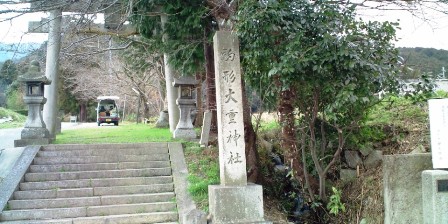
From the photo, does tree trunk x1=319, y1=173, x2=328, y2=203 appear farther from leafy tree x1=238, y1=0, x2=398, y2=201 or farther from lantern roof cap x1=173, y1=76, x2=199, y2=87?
lantern roof cap x1=173, y1=76, x2=199, y2=87

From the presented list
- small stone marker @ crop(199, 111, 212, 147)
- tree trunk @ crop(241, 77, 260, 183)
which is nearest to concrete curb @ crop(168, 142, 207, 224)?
small stone marker @ crop(199, 111, 212, 147)

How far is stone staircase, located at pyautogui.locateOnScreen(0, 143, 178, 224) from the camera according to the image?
23.8ft

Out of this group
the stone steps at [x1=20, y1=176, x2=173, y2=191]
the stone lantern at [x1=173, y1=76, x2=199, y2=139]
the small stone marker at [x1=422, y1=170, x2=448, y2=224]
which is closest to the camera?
the small stone marker at [x1=422, y1=170, x2=448, y2=224]

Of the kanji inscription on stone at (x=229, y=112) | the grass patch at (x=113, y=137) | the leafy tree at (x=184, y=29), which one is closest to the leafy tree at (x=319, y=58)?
the kanji inscription on stone at (x=229, y=112)

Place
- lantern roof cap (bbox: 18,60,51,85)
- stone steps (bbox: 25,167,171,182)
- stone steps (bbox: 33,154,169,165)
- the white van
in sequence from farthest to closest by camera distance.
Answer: the white van < lantern roof cap (bbox: 18,60,51,85) < stone steps (bbox: 33,154,169,165) < stone steps (bbox: 25,167,171,182)

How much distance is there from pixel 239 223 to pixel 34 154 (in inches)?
226

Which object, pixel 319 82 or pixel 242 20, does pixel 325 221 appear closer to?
pixel 319 82

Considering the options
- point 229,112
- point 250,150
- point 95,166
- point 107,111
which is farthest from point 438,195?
point 107,111

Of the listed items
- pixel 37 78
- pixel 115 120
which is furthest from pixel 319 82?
pixel 115 120

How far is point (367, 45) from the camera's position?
6445mm

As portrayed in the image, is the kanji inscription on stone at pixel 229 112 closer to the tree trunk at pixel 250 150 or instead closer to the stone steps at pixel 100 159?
the tree trunk at pixel 250 150

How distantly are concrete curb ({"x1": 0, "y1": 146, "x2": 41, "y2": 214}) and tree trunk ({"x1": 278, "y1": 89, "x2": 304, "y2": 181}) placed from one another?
5689mm

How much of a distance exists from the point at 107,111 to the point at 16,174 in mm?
26278

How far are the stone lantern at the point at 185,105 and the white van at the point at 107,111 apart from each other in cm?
2257
